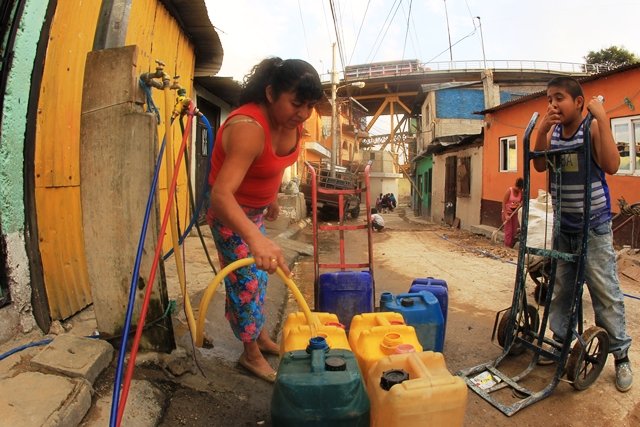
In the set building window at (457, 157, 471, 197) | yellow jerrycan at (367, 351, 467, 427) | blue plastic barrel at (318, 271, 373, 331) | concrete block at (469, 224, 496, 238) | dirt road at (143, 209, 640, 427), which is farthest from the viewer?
building window at (457, 157, 471, 197)

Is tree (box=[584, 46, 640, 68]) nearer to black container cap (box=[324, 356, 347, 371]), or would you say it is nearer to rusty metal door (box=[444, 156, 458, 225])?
rusty metal door (box=[444, 156, 458, 225])

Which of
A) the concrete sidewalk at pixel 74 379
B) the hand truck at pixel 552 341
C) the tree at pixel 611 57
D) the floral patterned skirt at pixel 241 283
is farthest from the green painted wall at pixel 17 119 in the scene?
the tree at pixel 611 57

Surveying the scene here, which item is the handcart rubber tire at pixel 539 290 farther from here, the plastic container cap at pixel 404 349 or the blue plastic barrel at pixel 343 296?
the plastic container cap at pixel 404 349

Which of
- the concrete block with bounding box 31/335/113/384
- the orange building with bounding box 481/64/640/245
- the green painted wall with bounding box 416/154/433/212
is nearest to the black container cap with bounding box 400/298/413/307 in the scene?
the concrete block with bounding box 31/335/113/384

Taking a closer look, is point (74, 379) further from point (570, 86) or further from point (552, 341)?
point (570, 86)

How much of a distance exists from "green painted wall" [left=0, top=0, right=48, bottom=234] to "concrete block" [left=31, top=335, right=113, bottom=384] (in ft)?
2.18

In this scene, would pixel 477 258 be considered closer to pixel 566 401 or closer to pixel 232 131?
pixel 566 401

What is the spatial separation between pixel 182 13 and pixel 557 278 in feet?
17.3

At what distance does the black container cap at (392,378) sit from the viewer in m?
1.40

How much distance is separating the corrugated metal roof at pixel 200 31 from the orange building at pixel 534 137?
6564 mm

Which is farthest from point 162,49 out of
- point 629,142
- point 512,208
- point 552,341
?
point 629,142

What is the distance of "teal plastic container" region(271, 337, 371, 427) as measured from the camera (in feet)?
4.42

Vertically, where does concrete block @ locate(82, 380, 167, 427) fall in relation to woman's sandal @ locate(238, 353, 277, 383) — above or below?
above

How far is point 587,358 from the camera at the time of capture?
93.3 inches
